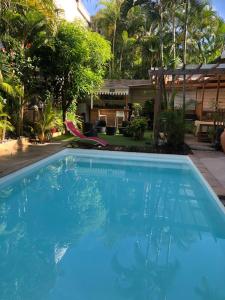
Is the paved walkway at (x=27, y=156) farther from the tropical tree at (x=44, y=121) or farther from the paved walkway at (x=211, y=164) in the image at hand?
the paved walkway at (x=211, y=164)

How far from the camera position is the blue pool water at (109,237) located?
3.97 meters

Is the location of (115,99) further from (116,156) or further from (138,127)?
(116,156)

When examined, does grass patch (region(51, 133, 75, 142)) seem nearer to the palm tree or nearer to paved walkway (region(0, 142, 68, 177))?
paved walkway (region(0, 142, 68, 177))

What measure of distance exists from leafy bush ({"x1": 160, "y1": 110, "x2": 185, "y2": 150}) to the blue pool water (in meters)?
2.76

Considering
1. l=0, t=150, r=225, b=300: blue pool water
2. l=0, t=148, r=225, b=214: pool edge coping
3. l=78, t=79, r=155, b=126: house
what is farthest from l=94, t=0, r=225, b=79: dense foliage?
l=0, t=150, r=225, b=300: blue pool water

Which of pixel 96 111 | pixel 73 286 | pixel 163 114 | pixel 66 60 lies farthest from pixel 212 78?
pixel 73 286

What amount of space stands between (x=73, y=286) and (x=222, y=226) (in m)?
3.24

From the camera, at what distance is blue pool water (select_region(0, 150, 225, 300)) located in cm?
397

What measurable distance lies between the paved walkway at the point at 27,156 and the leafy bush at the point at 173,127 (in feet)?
13.9

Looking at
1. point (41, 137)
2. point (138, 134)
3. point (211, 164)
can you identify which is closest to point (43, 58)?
point (41, 137)

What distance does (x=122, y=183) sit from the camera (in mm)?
9297

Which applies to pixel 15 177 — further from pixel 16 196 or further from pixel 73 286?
pixel 73 286

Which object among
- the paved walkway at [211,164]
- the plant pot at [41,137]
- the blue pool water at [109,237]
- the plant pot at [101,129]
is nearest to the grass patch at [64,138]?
the plant pot at [41,137]

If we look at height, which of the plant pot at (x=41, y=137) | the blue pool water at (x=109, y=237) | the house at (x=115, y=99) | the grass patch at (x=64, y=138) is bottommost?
the blue pool water at (x=109, y=237)
